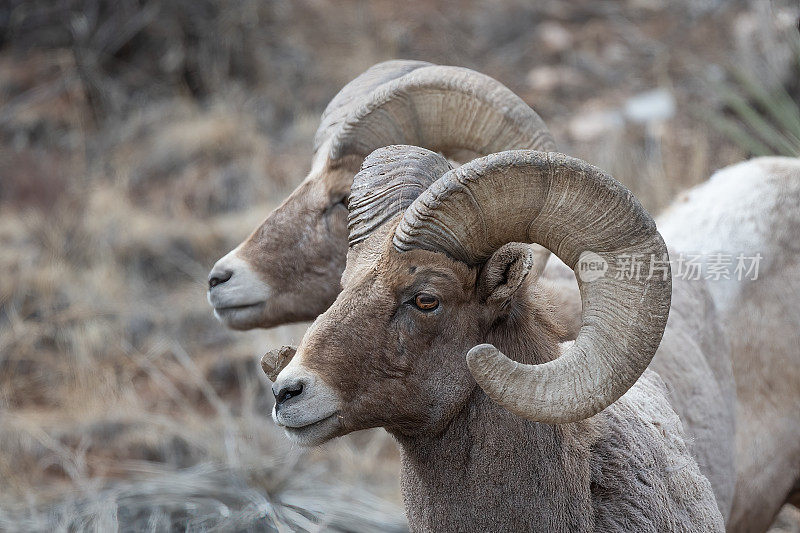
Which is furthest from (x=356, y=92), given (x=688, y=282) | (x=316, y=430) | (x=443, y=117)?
(x=316, y=430)

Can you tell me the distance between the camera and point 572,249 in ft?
10.8

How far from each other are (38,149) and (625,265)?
1263cm

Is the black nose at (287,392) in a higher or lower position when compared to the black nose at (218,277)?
higher

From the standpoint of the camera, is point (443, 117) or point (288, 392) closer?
point (288, 392)

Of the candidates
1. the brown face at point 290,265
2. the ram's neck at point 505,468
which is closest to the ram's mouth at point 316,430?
the ram's neck at point 505,468

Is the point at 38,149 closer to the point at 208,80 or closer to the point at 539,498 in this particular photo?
the point at 208,80

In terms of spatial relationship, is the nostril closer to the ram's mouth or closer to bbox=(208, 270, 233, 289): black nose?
the ram's mouth

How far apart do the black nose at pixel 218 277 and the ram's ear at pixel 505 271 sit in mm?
1917

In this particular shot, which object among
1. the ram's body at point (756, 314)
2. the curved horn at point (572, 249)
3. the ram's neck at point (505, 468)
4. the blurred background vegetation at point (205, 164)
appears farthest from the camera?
the blurred background vegetation at point (205, 164)

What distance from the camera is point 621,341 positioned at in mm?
3105

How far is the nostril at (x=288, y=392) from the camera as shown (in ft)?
10.6

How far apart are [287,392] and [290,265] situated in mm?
1817

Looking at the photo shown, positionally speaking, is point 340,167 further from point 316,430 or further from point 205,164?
point 205,164

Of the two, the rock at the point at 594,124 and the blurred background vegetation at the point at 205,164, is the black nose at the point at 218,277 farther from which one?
the rock at the point at 594,124
